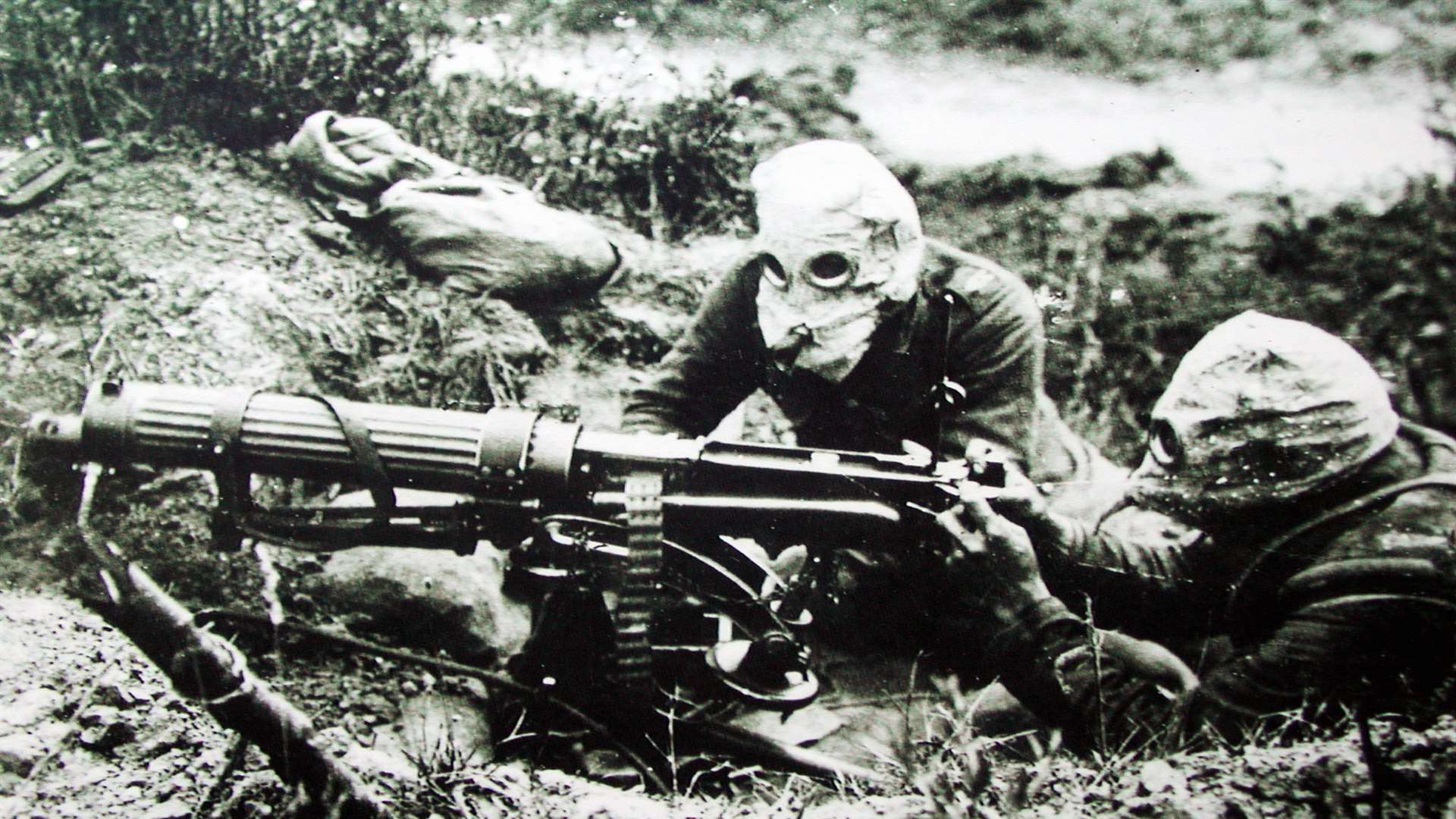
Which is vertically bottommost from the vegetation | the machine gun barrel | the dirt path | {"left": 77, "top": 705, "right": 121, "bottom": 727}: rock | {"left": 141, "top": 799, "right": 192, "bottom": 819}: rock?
{"left": 141, "top": 799, "right": 192, "bottom": 819}: rock

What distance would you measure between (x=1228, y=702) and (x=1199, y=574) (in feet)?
1.08

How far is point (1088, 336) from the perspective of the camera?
2820 millimetres

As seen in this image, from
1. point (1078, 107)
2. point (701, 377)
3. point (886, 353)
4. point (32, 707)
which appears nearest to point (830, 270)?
point (886, 353)

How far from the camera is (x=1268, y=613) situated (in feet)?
7.36

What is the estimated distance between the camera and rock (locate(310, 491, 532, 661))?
2.60 m

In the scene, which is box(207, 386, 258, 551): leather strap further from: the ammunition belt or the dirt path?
the dirt path

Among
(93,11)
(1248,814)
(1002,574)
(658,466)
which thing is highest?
(93,11)

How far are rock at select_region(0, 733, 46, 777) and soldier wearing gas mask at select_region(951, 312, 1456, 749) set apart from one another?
2387mm

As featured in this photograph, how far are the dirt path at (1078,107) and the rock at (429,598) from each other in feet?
4.94

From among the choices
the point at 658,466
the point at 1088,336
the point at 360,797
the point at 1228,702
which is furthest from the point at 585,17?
the point at 1228,702

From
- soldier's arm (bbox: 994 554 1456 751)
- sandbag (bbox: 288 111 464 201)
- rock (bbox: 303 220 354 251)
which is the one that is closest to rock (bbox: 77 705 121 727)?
rock (bbox: 303 220 354 251)

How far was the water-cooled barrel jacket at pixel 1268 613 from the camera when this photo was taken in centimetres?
213

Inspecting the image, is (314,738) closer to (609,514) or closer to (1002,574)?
(609,514)

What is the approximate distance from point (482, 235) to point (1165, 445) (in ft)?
6.90
